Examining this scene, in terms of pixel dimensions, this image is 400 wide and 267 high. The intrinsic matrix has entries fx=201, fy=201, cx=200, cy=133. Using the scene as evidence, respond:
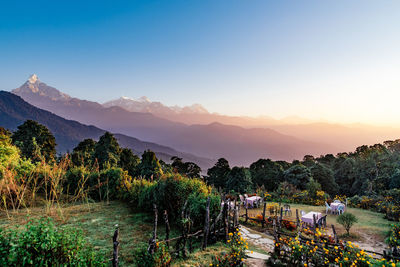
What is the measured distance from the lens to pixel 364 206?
1455 cm

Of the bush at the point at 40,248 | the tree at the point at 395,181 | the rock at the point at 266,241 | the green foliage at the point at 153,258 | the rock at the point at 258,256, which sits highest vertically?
the tree at the point at 395,181

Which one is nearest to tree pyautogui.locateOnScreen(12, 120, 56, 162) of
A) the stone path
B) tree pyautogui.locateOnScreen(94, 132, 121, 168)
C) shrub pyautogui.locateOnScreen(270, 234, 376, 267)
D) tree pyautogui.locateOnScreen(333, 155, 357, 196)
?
tree pyautogui.locateOnScreen(94, 132, 121, 168)

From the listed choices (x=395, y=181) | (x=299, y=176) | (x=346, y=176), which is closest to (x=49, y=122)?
(x=299, y=176)

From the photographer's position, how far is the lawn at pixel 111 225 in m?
5.23

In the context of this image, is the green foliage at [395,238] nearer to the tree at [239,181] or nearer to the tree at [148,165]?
the tree at [239,181]

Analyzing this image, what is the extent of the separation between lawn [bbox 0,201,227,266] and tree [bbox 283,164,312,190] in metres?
17.8

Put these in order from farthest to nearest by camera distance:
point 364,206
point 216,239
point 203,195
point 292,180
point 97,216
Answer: point 292,180, point 364,206, point 97,216, point 203,195, point 216,239

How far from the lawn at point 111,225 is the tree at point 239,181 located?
12.2 metres

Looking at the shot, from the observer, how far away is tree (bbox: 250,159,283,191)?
2539cm

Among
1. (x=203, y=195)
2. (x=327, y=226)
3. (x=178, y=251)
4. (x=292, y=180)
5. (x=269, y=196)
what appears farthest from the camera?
(x=292, y=180)

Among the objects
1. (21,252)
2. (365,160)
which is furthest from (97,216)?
(365,160)

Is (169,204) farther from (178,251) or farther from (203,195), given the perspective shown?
(178,251)

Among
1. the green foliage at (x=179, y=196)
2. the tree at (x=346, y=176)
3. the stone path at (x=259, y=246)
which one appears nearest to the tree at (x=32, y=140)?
the green foliage at (x=179, y=196)

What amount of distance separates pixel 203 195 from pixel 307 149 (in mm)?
194291
